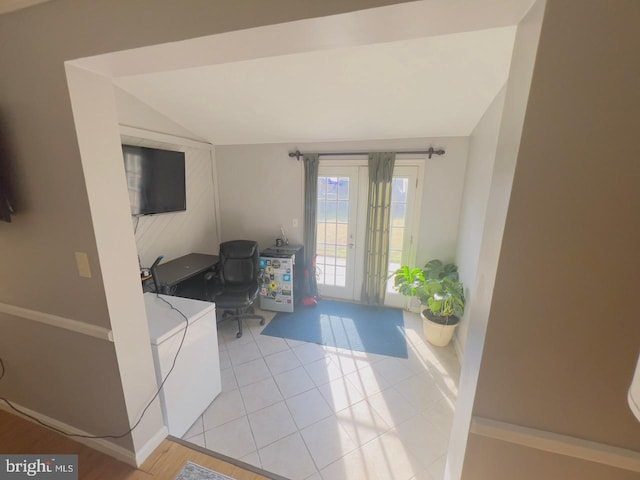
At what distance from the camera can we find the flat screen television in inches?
95.7

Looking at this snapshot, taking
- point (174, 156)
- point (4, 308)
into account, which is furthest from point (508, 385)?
point (174, 156)

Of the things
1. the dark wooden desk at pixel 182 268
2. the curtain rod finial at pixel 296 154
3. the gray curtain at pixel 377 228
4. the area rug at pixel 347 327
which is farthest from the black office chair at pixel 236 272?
the gray curtain at pixel 377 228

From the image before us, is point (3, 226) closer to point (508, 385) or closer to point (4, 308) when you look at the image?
point (4, 308)

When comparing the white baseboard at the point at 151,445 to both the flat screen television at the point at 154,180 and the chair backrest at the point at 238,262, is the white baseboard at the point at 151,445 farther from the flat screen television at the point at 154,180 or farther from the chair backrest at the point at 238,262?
the flat screen television at the point at 154,180

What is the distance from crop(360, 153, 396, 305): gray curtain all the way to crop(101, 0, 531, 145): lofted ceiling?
353mm

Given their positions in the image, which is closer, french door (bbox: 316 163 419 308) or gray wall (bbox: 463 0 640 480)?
gray wall (bbox: 463 0 640 480)

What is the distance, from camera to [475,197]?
2344mm

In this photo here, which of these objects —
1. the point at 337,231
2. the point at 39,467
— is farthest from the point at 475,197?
the point at 39,467

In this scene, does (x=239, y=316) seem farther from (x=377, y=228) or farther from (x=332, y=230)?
(x=377, y=228)

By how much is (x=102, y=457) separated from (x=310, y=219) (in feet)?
8.99

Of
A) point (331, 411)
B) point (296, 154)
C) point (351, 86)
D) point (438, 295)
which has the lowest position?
point (331, 411)

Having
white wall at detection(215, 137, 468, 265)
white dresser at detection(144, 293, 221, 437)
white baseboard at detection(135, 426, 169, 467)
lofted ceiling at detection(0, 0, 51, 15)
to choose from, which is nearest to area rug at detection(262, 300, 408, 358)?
white wall at detection(215, 137, 468, 265)

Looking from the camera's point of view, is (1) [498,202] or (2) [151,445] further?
(2) [151,445]

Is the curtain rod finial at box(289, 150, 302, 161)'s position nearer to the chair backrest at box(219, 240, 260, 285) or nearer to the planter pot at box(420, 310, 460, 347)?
the chair backrest at box(219, 240, 260, 285)
